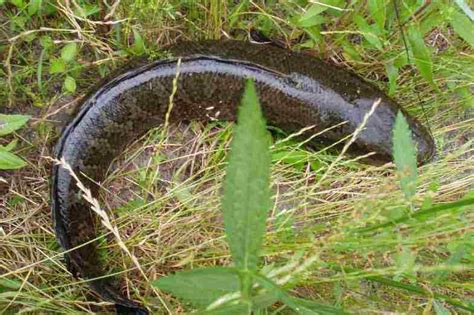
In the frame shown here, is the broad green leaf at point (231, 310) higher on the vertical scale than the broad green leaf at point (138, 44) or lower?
lower

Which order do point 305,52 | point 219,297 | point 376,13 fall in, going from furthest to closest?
point 305,52 < point 376,13 < point 219,297

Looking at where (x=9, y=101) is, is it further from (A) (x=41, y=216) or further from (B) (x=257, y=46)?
(B) (x=257, y=46)

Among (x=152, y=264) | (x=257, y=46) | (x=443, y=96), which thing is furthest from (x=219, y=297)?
(x=443, y=96)

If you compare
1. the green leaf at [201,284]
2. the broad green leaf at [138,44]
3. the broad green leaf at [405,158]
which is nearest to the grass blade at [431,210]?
the broad green leaf at [405,158]

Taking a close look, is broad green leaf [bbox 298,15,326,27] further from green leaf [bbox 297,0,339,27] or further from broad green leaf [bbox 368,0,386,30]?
broad green leaf [bbox 368,0,386,30]

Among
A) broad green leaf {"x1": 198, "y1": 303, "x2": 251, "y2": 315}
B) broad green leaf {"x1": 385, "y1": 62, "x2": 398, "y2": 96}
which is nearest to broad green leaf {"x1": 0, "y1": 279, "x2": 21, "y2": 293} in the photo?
broad green leaf {"x1": 198, "y1": 303, "x2": 251, "y2": 315}

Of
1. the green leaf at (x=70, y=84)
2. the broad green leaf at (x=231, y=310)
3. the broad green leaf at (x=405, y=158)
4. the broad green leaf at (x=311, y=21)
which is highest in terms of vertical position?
the broad green leaf at (x=311, y=21)

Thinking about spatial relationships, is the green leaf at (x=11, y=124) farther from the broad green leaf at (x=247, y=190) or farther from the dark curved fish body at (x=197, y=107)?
the broad green leaf at (x=247, y=190)
